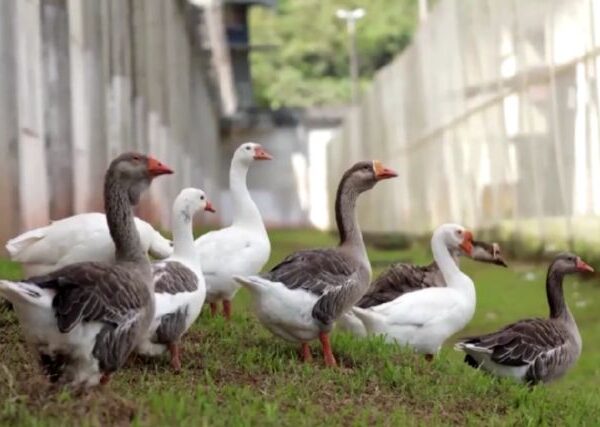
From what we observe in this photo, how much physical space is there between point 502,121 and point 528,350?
10.3 meters

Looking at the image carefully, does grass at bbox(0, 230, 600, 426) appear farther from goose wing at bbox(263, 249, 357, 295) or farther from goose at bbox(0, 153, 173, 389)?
goose wing at bbox(263, 249, 357, 295)

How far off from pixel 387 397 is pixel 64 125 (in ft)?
27.8

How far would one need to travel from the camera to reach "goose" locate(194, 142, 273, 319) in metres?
7.80

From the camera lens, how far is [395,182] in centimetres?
2789

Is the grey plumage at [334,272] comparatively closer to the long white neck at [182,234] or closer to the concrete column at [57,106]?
the long white neck at [182,234]

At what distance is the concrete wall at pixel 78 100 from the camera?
35.9ft

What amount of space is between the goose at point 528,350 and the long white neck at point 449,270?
0.62 m

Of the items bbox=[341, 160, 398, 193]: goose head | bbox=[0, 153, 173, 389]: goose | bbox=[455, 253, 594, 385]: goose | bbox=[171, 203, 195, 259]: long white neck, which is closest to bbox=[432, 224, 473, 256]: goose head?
bbox=[341, 160, 398, 193]: goose head

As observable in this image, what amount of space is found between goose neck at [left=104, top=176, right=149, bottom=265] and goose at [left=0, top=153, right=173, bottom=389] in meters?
0.14

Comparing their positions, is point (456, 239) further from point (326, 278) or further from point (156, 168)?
point (156, 168)

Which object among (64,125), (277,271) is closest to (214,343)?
(277,271)

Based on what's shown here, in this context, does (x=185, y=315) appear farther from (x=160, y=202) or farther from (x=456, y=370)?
(x=160, y=202)

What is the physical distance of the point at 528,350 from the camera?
7121mm

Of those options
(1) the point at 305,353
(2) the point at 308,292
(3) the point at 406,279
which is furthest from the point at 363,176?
(1) the point at 305,353
